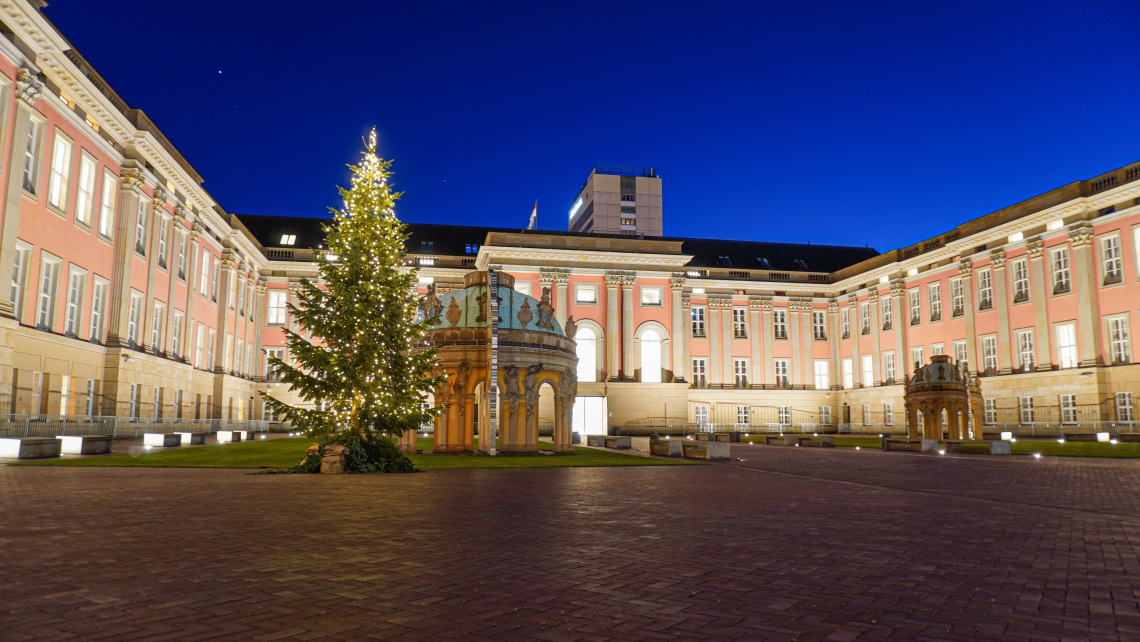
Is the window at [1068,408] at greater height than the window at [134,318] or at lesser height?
lesser

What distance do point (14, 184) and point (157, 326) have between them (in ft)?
49.7

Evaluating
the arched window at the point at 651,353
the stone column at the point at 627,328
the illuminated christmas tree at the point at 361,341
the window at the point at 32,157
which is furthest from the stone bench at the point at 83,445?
the arched window at the point at 651,353

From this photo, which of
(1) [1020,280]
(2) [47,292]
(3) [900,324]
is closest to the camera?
(2) [47,292]

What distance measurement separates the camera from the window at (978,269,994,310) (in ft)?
170

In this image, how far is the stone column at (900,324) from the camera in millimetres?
60259

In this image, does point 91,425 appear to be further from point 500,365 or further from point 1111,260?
point 1111,260

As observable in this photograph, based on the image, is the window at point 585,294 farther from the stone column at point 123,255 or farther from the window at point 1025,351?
the stone column at point 123,255

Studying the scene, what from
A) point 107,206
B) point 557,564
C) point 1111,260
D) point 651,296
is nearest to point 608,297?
point 651,296

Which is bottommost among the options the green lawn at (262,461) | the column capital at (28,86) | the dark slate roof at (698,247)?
the green lawn at (262,461)

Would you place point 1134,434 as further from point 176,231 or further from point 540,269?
point 176,231

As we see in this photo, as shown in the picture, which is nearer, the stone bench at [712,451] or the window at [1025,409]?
the stone bench at [712,451]

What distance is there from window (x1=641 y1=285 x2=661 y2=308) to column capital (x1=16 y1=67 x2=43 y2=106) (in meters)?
44.7

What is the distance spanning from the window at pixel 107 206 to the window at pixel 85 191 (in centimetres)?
84

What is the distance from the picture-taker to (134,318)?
38.6 meters
